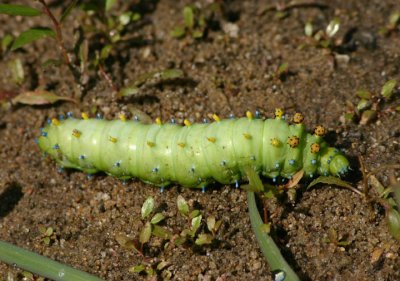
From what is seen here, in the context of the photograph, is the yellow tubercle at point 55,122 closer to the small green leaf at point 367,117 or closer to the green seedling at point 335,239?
the green seedling at point 335,239

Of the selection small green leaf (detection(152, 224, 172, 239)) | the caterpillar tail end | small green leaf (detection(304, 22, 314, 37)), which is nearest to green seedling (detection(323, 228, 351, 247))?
the caterpillar tail end

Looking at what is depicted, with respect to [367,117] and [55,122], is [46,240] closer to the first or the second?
[55,122]

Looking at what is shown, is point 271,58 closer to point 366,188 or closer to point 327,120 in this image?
point 327,120

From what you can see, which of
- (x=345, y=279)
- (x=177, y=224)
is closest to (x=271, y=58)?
(x=177, y=224)

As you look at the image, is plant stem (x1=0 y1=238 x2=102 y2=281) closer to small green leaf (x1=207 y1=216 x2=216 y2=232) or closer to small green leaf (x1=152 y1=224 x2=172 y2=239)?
small green leaf (x1=152 y1=224 x2=172 y2=239)

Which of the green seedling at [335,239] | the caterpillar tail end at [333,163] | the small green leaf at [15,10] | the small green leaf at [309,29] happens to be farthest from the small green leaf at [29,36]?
the green seedling at [335,239]

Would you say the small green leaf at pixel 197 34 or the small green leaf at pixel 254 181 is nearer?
the small green leaf at pixel 254 181

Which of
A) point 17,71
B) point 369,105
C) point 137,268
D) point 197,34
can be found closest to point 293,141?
point 369,105
